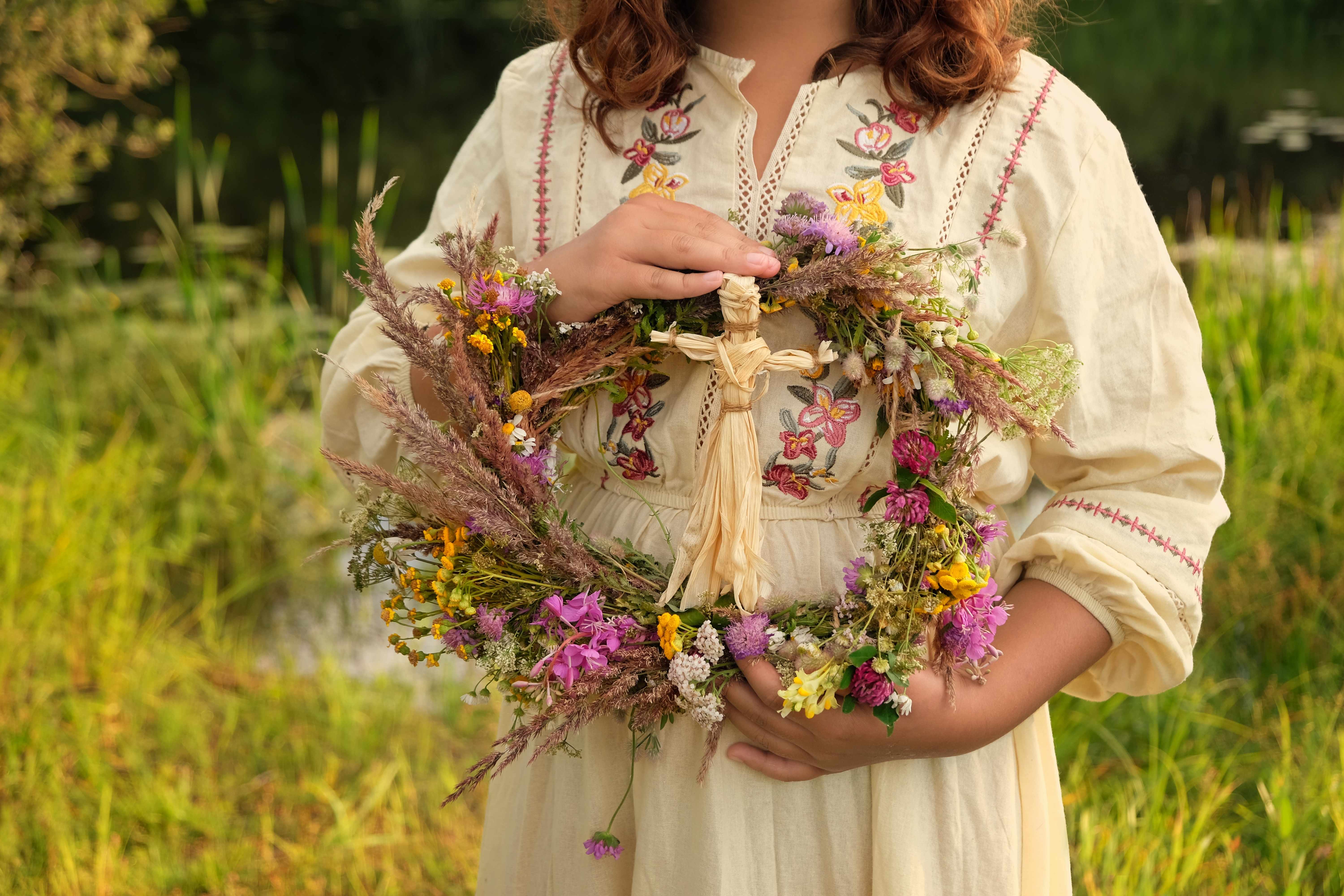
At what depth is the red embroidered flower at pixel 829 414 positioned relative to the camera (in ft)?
3.57

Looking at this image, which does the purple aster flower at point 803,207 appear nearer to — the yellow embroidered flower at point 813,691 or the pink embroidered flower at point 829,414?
the pink embroidered flower at point 829,414

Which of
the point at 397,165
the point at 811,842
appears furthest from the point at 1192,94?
the point at 811,842

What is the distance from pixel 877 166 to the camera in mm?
1114

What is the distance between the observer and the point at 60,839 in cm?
222

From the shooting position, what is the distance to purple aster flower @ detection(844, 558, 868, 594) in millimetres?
1029

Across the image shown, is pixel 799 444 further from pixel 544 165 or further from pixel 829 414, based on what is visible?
pixel 544 165

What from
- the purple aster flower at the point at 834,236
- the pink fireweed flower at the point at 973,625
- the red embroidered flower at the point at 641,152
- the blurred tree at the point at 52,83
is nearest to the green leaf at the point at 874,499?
the pink fireweed flower at the point at 973,625

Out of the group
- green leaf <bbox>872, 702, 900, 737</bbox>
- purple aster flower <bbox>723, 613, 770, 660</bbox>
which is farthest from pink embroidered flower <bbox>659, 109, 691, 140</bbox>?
green leaf <bbox>872, 702, 900, 737</bbox>

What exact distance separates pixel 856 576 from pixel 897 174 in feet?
1.34

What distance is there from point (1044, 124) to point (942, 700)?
0.58m

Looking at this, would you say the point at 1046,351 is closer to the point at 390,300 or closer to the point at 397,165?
the point at 390,300

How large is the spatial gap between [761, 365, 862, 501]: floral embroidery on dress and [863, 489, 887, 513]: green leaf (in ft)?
0.22

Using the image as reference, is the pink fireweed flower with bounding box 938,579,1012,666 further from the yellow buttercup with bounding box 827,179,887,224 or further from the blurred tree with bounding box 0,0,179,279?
the blurred tree with bounding box 0,0,179,279

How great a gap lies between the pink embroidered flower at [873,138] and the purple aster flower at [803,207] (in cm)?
15
